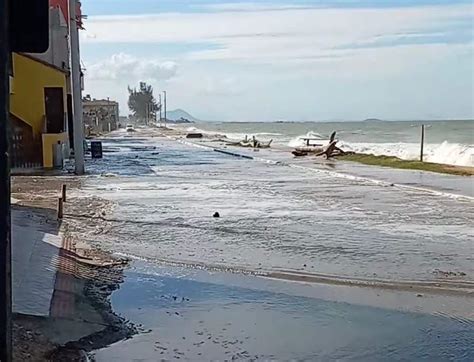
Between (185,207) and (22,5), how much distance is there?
14.7 metres

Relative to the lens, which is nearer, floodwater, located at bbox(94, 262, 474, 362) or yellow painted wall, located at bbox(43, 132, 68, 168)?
floodwater, located at bbox(94, 262, 474, 362)

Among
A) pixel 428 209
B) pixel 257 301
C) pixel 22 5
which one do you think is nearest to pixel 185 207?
pixel 428 209

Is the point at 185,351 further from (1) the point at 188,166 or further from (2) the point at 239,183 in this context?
(1) the point at 188,166

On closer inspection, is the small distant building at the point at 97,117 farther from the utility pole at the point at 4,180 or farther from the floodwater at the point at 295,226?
the utility pole at the point at 4,180

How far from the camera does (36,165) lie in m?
31.8

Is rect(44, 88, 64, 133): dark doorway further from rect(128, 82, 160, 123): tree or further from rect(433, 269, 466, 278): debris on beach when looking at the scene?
rect(128, 82, 160, 123): tree

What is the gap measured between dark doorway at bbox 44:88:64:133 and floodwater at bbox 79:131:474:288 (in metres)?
6.20

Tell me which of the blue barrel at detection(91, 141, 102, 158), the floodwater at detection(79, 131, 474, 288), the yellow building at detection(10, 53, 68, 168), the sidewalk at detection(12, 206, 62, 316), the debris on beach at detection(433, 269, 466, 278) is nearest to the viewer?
the sidewalk at detection(12, 206, 62, 316)

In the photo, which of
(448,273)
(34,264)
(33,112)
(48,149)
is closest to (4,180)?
(34,264)

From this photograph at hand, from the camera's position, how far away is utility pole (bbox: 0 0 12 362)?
400 cm

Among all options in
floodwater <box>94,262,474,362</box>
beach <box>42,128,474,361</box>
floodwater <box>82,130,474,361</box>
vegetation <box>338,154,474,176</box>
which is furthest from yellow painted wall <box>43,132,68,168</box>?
floodwater <box>94,262,474,362</box>

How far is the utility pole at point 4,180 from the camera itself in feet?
13.1

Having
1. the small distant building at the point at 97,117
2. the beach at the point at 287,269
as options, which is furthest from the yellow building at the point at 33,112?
the small distant building at the point at 97,117

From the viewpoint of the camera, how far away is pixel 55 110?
33719mm
